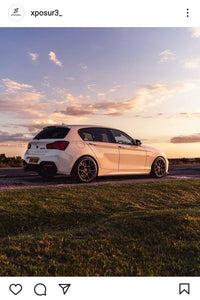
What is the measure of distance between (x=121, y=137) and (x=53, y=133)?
2404mm

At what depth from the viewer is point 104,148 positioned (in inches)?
344

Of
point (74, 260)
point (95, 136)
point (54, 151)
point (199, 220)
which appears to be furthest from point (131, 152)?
point (74, 260)

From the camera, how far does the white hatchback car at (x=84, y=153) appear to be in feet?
26.1

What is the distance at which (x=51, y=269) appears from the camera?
133 inches

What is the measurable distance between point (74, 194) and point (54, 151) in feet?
5.39

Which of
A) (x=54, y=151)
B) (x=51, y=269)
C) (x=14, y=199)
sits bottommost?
(x=51, y=269)

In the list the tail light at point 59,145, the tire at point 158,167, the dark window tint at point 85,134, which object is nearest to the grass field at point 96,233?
the tail light at point 59,145

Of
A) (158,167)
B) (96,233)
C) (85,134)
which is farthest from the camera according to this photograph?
(158,167)

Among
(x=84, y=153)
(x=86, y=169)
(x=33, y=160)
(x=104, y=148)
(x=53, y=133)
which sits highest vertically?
(x=53, y=133)

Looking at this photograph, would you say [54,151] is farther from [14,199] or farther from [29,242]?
[29,242]
